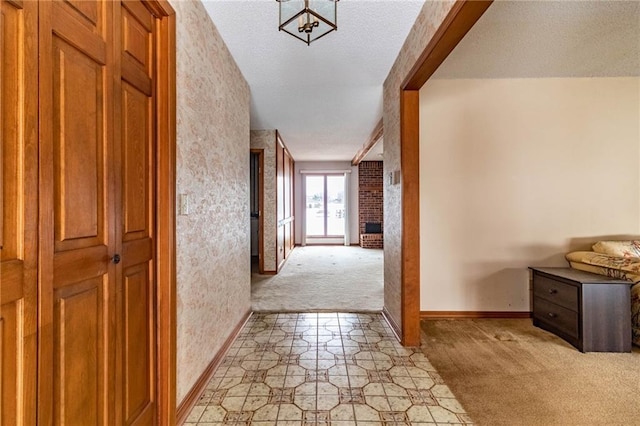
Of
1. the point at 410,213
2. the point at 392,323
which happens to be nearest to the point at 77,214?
the point at 410,213

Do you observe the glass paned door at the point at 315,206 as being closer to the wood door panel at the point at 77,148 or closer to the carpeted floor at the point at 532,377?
the carpeted floor at the point at 532,377

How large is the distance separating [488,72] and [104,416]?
146 inches

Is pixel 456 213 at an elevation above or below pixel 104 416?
above

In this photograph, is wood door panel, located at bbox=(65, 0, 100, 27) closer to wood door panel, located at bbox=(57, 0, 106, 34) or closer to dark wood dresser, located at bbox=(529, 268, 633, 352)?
wood door panel, located at bbox=(57, 0, 106, 34)

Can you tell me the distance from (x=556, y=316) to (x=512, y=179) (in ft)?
4.38

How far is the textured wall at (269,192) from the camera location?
487cm

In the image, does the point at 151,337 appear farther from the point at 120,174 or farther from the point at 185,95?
the point at 185,95

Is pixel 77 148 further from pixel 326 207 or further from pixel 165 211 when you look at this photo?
pixel 326 207

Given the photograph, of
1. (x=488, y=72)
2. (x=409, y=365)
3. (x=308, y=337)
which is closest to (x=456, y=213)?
(x=488, y=72)

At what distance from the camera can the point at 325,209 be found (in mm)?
8523

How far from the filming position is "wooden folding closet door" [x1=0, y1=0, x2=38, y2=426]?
2.43 ft

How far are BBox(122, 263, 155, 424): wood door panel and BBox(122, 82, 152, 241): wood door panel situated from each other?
0.64 ft

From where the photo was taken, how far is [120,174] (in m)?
1.17

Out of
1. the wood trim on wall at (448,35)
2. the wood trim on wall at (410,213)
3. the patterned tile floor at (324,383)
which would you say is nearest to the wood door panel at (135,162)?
the patterned tile floor at (324,383)
